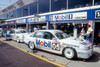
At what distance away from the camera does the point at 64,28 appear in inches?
423

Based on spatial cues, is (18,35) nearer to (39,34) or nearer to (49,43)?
(39,34)

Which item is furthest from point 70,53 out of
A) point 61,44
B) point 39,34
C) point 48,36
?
point 39,34

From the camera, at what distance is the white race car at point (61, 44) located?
3.94 meters

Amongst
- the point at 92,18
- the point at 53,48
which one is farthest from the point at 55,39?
the point at 92,18

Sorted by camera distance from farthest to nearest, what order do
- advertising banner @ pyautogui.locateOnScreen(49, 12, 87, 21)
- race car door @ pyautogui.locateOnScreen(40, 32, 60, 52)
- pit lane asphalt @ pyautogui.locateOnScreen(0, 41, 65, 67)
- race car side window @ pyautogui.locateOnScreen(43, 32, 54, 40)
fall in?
1. advertising banner @ pyautogui.locateOnScreen(49, 12, 87, 21)
2. race car side window @ pyautogui.locateOnScreen(43, 32, 54, 40)
3. race car door @ pyautogui.locateOnScreen(40, 32, 60, 52)
4. pit lane asphalt @ pyautogui.locateOnScreen(0, 41, 65, 67)

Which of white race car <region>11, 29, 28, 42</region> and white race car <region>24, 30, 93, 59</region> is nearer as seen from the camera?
white race car <region>24, 30, 93, 59</region>

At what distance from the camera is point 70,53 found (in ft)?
13.7

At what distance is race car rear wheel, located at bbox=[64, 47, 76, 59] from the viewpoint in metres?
4.07

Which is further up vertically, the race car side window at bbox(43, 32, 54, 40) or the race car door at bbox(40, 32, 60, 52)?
the race car side window at bbox(43, 32, 54, 40)

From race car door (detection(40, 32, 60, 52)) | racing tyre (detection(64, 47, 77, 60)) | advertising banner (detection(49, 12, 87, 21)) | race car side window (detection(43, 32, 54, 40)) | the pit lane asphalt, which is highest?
advertising banner (detection(49, 12, 87, 21))

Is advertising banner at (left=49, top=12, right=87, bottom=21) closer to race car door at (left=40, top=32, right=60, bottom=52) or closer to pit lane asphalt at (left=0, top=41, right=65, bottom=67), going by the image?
race car door at (left=40, top=32, right=60, bottom=52)

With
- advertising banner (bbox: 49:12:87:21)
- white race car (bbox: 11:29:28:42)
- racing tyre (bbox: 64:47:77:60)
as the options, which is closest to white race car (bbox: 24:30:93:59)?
racing tyre (bbox: 64:47:77:60)

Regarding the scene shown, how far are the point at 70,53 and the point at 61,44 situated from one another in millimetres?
663

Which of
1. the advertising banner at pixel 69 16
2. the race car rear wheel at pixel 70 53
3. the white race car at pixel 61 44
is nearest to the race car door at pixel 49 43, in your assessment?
the white race car at pixel 61 44
